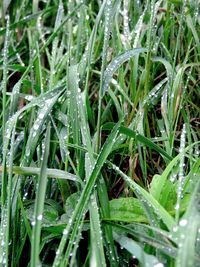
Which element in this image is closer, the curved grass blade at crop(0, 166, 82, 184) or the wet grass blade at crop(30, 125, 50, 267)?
the wet grass blade at crop(30, 125, 50, 267)

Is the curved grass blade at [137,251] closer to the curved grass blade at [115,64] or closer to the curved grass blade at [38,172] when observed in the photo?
the curved grass blade at [38,172]

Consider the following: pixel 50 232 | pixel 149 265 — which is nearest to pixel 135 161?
pixel 50 232

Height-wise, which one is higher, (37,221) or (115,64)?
(115,64)

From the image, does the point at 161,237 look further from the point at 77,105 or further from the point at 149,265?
the point at 77,105

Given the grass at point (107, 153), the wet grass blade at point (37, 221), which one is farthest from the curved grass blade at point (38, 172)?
the wet grass blade at point (37, 221)

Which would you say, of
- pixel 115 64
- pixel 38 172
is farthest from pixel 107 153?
pixel 115 64

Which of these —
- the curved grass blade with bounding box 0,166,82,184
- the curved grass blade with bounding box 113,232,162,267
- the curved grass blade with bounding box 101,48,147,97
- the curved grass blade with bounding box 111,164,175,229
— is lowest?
the curved grass blade with bounding box 113,232,162,267

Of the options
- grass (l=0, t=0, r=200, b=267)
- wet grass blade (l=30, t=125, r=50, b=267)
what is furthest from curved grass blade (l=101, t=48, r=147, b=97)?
wet grass blade (l=30, t=125, r=50, b=267)

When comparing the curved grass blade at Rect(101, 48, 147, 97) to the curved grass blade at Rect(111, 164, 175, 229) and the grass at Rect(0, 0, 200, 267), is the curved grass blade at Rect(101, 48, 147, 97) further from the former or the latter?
the curved grass blade at Rect(111, 164, 175, 229)

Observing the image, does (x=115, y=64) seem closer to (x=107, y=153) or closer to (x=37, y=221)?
(x=107, y=153)
